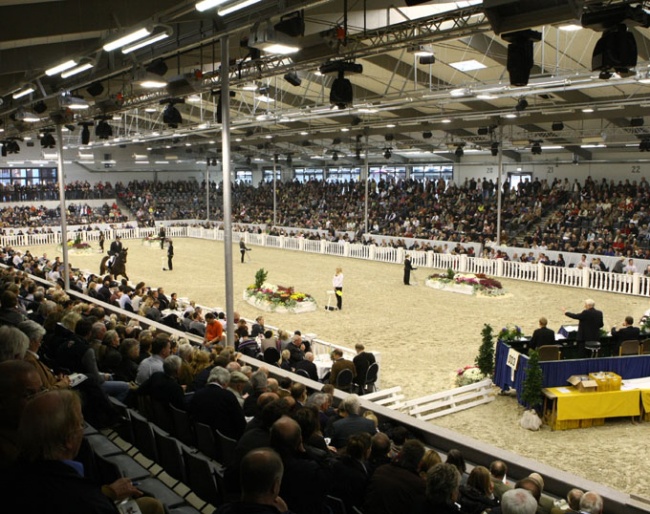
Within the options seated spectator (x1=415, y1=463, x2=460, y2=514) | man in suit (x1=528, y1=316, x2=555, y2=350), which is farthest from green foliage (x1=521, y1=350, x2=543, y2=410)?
seated spectator (x1=415, y1=463, x2=460, y2=514)

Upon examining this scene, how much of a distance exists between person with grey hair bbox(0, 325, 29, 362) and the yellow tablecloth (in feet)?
24.3

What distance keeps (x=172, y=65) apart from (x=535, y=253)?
52.4 ft

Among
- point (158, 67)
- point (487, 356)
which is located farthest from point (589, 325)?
point (158, 67)

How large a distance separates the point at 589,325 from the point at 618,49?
494cm

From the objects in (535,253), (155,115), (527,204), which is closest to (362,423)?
(535,253)

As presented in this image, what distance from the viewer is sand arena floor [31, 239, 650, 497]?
332 inches

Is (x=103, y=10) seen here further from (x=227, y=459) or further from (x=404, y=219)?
(x=404, y=219)

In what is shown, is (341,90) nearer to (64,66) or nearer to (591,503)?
(64,66)

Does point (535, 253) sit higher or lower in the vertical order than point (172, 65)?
lower

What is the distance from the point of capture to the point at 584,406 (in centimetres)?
909

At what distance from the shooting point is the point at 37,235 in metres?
35.9

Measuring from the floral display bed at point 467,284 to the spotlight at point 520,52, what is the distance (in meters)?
11.8

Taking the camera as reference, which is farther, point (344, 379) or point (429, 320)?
point (429, 320)

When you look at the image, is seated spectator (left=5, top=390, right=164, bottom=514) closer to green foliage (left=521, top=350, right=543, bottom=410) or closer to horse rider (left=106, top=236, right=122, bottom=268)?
green foliage (left=521, top=350, right=543, bottom=410)
